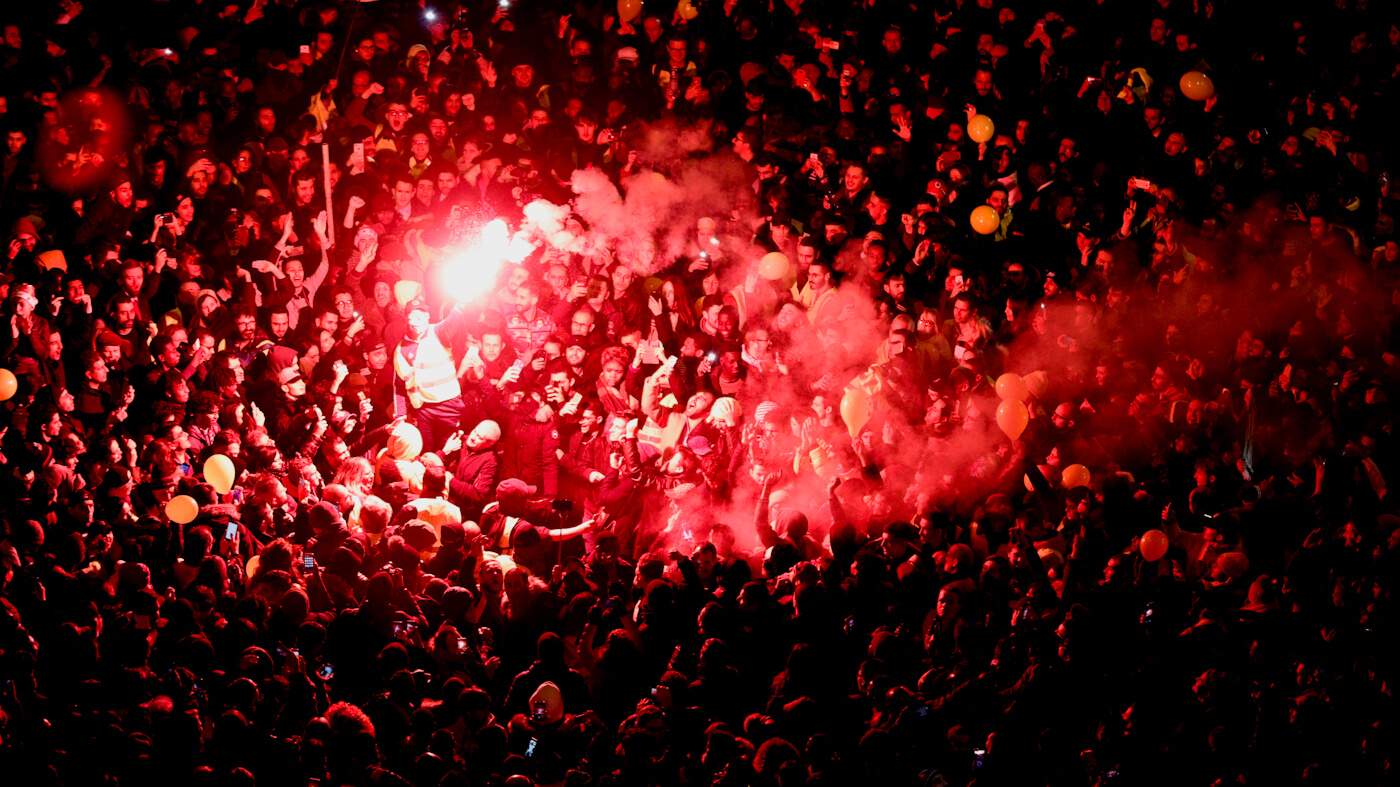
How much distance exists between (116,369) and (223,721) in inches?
141

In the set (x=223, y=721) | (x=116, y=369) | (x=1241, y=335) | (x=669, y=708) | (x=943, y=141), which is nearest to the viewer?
(x=223, y=721)

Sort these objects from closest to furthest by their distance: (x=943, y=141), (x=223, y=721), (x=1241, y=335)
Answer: (x=223, y=721) < (x=1241, y=335) < (x=943, y=141)

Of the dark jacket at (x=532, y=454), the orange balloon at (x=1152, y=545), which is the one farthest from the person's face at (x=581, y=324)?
the orange balloon at (x=1152, y=545)

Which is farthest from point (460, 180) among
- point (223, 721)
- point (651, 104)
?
point (223, 721)

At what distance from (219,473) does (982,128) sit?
209 inches

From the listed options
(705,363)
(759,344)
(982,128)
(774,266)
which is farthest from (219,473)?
(982,128)

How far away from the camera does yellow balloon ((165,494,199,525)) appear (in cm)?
597

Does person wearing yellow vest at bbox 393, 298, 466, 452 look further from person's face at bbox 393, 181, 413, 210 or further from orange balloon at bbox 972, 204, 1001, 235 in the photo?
orange balloon at bbox 972, 204, 1001, 235

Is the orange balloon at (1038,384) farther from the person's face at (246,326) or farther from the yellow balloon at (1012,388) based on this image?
the person's face at (246,326)

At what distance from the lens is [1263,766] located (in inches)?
163

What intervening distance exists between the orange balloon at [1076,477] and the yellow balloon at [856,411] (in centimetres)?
127

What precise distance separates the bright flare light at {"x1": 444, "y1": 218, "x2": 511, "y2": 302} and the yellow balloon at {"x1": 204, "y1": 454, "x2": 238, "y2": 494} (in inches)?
78.2

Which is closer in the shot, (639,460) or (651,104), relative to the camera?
(639,460)

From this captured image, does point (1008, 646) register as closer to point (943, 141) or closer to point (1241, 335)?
point (1241, 335)
